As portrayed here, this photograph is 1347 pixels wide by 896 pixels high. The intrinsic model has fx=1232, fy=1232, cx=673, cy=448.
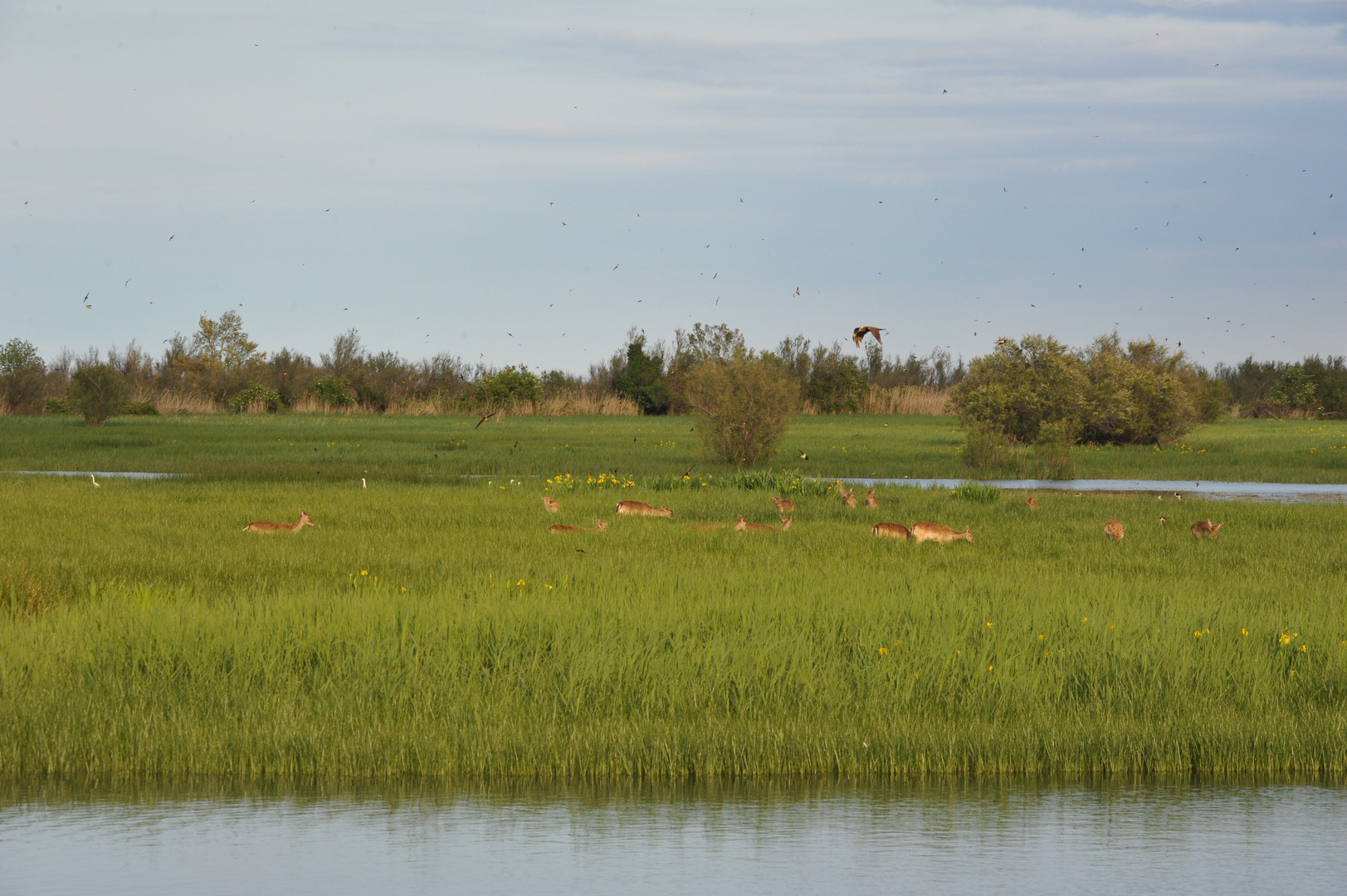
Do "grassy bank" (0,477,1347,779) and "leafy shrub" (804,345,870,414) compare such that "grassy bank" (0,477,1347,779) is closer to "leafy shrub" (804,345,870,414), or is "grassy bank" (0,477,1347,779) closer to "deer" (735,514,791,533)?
"deer" (735,514,791,533)

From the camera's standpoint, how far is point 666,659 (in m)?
10.5

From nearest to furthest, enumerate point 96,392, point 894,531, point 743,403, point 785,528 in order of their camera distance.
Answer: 1. point 894,531
2. point 785,528
3. point 743,403
4. point 96,392

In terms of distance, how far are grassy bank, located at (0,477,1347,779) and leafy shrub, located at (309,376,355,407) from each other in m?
57.1

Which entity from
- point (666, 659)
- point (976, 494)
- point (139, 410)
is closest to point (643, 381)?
point (139, 410)

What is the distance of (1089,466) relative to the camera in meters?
38.6

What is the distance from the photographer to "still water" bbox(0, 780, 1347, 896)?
235 inches

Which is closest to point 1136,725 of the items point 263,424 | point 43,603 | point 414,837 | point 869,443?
point 414,837

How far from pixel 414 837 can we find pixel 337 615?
17.1ft

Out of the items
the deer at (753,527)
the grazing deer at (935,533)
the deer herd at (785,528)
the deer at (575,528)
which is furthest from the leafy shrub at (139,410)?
the grazing deer at (935,533)

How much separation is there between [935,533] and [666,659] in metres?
8.49

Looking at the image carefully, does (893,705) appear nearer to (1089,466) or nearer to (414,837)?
(414,837)

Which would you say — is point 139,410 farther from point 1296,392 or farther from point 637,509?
point 1296,392

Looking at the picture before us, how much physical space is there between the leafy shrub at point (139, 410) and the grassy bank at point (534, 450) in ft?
14.9

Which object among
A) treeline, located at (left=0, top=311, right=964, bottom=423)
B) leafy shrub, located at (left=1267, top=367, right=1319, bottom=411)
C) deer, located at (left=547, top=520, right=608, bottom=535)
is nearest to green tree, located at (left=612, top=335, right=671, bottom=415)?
treeline, located at (left=0, top=311, right=964, bottom=423)
